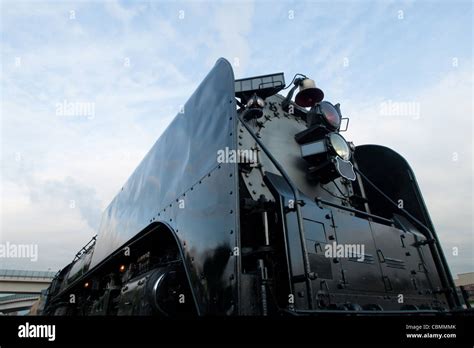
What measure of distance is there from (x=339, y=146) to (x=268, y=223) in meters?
1.24

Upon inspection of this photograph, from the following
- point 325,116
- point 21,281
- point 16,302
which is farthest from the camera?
point 16,302

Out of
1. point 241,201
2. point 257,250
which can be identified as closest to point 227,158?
point 241,201

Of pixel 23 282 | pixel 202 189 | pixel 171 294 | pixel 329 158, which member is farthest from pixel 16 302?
pixel 329 158

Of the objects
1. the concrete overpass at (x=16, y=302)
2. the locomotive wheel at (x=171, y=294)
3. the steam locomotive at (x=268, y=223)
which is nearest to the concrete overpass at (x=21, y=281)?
the concrete overpass at (x=16, y=302)

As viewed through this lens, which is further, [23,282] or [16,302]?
[16,302]

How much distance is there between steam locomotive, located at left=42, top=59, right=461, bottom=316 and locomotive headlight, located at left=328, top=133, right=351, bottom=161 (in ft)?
0.04

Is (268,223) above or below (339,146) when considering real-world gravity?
below

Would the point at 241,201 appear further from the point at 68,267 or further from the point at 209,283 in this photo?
the point at 68,267

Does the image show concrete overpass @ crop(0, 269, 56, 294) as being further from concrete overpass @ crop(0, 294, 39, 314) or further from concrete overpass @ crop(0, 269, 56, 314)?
concrete overpass @ crop(0, 294, 39, 314)

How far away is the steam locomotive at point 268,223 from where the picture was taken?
1.93 meters

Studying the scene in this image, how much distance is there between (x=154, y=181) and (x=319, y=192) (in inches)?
72.5

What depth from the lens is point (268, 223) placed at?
7.42ft

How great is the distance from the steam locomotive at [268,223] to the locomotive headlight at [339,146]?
0.01 meters

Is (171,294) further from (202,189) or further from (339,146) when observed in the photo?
(339,146)
